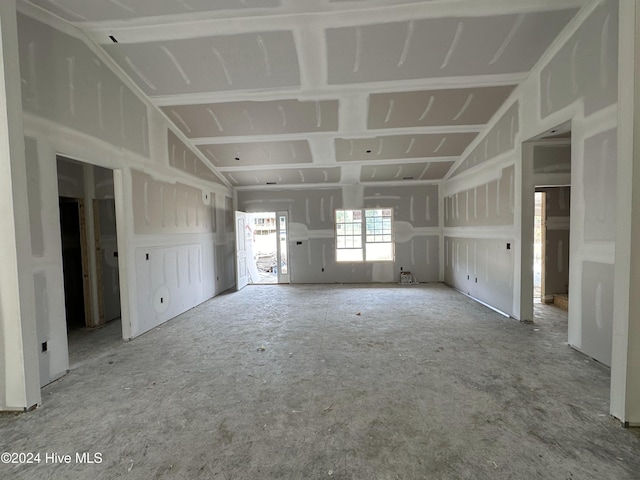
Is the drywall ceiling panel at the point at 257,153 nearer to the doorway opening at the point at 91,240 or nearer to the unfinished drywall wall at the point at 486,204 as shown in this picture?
the doorway opening at the point at 91,240

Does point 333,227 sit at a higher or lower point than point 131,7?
lower

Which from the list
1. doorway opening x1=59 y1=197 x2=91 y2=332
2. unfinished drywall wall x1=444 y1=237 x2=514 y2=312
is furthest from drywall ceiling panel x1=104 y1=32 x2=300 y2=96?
unfinished drywall wall x1=444 y1=237 x2=514 y2=312

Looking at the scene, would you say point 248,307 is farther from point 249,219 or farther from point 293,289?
point 249,219

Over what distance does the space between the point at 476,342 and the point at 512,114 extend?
3.33m

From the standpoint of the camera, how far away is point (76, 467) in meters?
1.68

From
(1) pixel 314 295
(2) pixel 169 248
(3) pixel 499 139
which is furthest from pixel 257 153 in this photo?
(3) pixel 499 139

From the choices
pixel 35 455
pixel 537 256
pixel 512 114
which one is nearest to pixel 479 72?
pixel 512 114

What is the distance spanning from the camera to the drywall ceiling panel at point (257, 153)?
5059mm

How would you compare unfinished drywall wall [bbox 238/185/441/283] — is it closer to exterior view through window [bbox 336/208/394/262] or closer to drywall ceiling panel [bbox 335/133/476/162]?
exterior view through window [bbox 336/208/394/262]

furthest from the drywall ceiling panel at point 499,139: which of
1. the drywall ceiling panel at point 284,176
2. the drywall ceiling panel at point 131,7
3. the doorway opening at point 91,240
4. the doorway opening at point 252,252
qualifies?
the doorway opening at point 91,240

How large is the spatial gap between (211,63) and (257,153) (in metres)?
2.06

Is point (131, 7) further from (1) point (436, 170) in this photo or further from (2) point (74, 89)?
(1) point (436, 170)

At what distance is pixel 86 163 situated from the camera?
364 cm

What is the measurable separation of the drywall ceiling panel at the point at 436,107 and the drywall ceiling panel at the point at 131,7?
2020 mm
